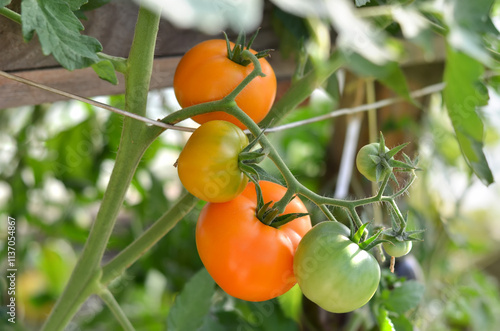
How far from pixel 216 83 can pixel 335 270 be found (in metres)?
0.17

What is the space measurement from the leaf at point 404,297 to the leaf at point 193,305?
0.20 metres

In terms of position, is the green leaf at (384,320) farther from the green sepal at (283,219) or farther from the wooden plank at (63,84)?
the wooden plank at (63,84)

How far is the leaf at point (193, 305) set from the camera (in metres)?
0.55

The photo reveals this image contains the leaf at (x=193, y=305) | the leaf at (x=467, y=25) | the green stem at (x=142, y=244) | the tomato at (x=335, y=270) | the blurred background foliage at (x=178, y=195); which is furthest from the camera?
the blurred background foliage at (x=178, y=195)

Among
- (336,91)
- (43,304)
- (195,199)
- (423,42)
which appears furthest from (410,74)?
(43,304)

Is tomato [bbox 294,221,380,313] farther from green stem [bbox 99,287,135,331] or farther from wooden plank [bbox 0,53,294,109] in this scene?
wooden plank [bbox 0,53,294,109]

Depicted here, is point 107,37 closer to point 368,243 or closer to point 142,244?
point 142,244

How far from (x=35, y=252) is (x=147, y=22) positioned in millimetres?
994

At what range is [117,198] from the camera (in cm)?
42

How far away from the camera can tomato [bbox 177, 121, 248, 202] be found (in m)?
0.34

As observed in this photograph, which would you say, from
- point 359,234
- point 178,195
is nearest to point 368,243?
point 359,234

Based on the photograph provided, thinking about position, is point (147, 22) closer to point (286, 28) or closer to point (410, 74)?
point (286, 28)

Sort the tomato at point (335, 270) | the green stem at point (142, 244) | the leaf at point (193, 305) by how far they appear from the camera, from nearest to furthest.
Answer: the tomato at point (335, 270), the green stem at point (142, 244), the leaf at point (193, 305)

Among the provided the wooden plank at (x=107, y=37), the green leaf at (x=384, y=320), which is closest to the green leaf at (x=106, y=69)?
the wooden plank at (x=107, y=37)
